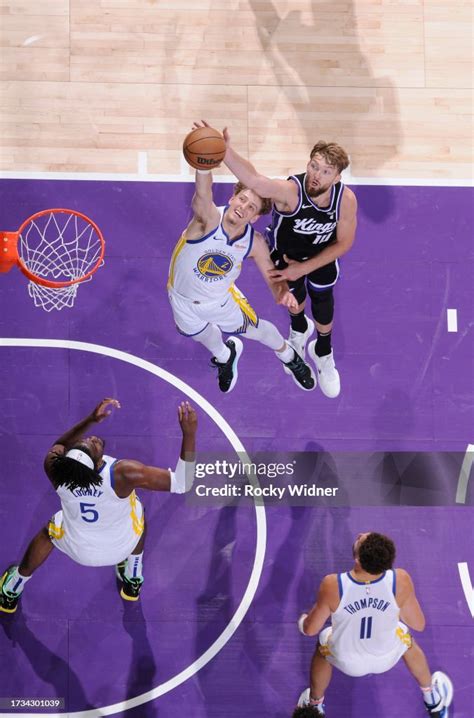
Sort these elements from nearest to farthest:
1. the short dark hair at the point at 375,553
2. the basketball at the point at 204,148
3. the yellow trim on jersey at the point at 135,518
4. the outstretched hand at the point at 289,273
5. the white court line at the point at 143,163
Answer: the basketball at the point at 204,148, the short dark hair at the point at 375,553, the yellow trim on jersey at the point at 135,518, the outstretched hand at the point at 289,273, the white court line at the point at 143,163

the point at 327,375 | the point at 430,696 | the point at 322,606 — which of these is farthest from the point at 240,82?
the point at 430,696

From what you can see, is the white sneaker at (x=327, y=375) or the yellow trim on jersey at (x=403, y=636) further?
the white sneaker at (x=327, y=375)

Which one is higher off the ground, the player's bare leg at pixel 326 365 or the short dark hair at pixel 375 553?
the player's bare leg at pixel 326 365

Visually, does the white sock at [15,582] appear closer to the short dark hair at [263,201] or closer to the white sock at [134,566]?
the white sock at [134,566]

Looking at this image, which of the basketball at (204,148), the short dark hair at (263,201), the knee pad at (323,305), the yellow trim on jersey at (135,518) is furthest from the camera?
the knee pad at (323,305)

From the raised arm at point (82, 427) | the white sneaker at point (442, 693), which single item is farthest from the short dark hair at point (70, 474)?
the white sneaker at point (442, 693)

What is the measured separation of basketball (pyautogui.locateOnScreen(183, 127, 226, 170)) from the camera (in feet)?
22.2

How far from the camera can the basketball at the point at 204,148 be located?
6.77 meters

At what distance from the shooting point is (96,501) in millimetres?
7086

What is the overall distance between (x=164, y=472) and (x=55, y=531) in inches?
41.1

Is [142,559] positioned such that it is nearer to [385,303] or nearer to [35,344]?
[35,344]

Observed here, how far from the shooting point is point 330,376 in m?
8.41

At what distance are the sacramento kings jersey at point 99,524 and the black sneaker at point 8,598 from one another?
72cm

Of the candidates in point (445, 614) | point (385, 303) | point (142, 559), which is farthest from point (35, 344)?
point (445, 614)
